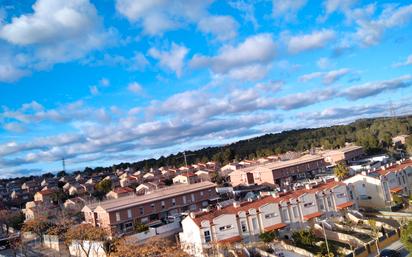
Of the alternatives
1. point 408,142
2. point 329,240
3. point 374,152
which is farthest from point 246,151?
point 329,240

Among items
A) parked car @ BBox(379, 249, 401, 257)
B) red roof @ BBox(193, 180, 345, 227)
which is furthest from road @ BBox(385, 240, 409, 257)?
red roof @ BBox(193, 180, 345, 227)

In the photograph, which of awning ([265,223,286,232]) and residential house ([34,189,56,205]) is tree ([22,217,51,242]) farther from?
residential house ([34,189,56,205])

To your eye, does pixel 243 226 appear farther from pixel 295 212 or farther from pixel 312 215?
pixel 312 215

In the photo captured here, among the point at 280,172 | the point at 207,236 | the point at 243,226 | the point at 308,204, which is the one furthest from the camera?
the point at 280,172

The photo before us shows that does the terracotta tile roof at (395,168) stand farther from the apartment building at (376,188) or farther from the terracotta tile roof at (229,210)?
the terracotta tile roof at (229,210)

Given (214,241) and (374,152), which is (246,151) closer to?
(374,152)

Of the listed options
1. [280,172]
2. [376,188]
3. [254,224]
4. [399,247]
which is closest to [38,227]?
[254,224]
